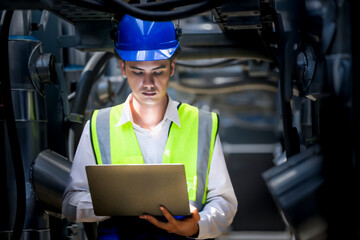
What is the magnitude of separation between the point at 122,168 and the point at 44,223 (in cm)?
95

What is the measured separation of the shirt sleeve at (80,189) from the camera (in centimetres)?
248

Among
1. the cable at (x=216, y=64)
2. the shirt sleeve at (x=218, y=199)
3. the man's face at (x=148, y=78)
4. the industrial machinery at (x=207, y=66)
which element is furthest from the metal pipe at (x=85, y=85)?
the shirt sleeve at (x=218, y=199)

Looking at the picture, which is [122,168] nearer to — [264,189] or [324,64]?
[324,64]

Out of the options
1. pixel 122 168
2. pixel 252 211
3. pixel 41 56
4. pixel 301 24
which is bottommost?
pixel 252 211

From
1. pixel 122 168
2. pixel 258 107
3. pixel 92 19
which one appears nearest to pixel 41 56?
pixel 92 19

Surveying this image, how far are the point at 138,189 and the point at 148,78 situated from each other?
515mm

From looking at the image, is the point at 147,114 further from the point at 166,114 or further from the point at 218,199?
the point at 218,199

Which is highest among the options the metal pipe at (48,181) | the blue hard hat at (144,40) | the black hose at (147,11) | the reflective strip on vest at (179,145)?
the black hose at (147,11)

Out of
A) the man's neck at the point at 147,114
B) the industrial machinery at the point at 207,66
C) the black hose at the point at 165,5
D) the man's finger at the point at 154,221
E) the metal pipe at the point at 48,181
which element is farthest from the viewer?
the metal pipe at the point at 48,181

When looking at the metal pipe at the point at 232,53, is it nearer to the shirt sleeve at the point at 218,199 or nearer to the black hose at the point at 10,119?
the shirt sleeve at the point at 218,199

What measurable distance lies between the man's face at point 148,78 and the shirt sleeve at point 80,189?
1.06 feet

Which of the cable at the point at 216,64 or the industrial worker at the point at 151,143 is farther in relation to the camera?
the cable at the point at 216,64

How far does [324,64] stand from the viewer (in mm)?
1840

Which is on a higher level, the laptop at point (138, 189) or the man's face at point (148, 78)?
the man's face at point (148, 78)
